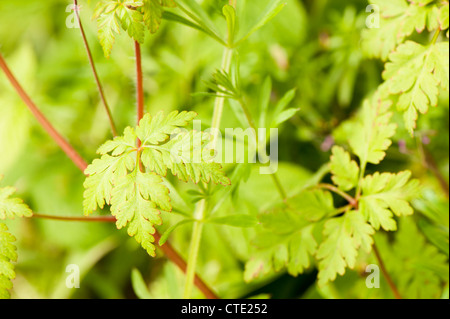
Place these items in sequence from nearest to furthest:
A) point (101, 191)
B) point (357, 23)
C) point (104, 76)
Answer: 1. point (101, 191)
2. point (357, 23)
3. point (104, 76)

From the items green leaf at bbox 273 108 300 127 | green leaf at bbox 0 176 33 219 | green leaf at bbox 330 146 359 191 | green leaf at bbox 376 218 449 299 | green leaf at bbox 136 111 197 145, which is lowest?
green leaf at bbox 376 218 449 299

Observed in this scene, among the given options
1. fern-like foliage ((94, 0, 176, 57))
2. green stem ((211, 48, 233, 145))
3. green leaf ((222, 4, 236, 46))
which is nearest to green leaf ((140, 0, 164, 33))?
fern-like foliage ((94, 0, 176, 57))

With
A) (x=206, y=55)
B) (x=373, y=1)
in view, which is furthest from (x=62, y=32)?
(x=373, y=1)

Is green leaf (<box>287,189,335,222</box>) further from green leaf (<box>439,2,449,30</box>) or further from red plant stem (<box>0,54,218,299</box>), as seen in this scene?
green leaf (<box>439,2,449,30</box>)

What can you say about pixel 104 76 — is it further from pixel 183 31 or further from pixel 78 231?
pixel 78 231
